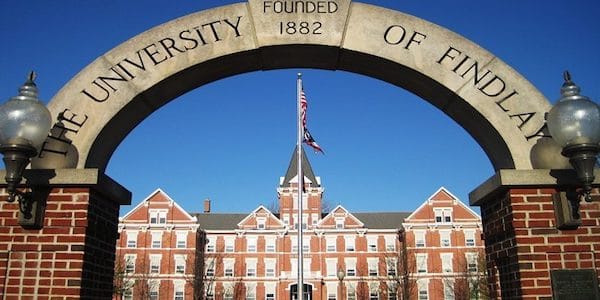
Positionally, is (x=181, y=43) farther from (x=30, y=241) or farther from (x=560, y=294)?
(x=560, y=294)

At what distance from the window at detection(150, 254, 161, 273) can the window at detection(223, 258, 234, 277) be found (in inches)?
263

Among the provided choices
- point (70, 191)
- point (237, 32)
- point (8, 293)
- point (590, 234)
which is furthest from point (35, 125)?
point (590, 234)

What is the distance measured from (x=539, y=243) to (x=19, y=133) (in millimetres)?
4271

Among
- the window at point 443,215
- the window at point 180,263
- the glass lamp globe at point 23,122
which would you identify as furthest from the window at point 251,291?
the glass lamp globe at point 23,122

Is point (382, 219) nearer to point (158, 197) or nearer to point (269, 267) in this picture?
point (269, 267)

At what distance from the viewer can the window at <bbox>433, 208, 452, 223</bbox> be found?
2166 inches

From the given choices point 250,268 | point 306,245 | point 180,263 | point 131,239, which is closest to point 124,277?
point 131,239

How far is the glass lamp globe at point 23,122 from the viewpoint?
3.96m

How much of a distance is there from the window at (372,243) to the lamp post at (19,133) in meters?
54.0

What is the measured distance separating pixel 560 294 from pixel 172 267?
52574mm

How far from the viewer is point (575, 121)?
400 centimetres

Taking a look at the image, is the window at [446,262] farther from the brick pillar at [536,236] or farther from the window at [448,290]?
the brick pillar at [536,236]

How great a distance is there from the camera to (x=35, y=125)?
4031 mm

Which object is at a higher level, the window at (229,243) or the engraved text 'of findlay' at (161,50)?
the window at (229,243)
